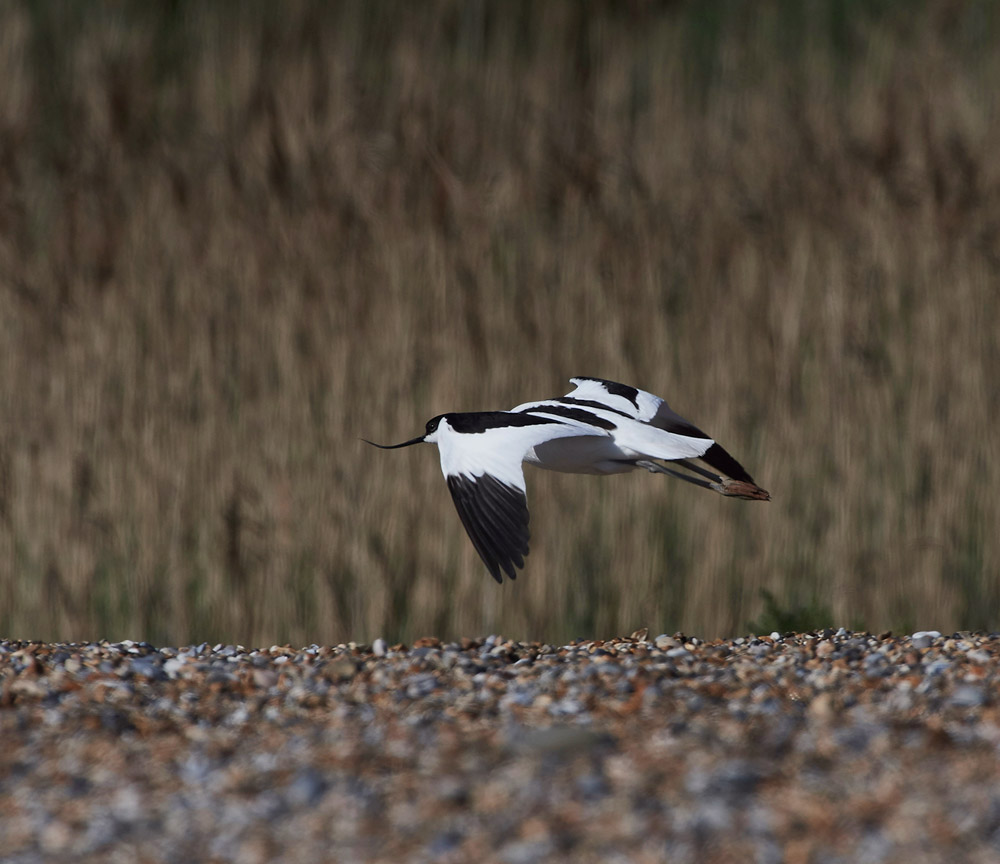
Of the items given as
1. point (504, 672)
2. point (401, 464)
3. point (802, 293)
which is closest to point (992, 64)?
point (802, 293)

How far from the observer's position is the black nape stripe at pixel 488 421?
4961mm

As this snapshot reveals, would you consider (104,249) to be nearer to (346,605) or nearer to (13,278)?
(13,278)

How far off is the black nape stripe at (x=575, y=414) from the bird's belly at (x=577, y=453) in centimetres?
5

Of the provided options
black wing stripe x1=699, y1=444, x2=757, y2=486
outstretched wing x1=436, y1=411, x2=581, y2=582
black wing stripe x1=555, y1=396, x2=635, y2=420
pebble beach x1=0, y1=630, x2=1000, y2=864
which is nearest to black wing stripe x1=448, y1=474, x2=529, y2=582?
outstretched wing x1=436, y1=411, x2=581, y2=582

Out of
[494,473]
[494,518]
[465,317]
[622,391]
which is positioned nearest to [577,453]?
[494,473]

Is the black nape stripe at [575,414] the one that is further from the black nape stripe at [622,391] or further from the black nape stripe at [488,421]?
the black nape stripe at [622,391]

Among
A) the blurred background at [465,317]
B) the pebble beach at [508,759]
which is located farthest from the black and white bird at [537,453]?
the blurred background at [465,317]

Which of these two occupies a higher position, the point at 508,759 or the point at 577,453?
the point at 577,453

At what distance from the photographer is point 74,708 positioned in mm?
4039

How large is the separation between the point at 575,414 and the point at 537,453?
0.63ft

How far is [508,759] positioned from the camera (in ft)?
10.9

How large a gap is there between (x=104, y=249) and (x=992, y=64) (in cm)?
481

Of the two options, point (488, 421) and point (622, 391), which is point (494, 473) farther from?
point (622, 391)

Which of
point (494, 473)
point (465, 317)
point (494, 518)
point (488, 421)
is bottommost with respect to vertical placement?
point (494, 518)
